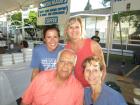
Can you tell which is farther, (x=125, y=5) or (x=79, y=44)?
(x=125, y=5)

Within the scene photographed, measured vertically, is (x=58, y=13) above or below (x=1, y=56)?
above

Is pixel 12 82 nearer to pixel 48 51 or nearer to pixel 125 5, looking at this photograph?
pixel 48 51

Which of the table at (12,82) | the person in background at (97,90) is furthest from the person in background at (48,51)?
the table at (12,82)

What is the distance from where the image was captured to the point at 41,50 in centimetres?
271

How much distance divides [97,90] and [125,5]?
514cm

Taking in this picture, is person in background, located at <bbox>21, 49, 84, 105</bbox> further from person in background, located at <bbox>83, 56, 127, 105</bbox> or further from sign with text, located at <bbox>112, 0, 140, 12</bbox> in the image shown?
sign with text, located at <bbox>112, 0, 140, 12</bbox>

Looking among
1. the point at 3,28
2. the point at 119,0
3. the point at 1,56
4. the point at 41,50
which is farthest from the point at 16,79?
the point at 3,28

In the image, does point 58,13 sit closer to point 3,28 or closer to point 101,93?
point 101,93

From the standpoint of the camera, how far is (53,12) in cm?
644

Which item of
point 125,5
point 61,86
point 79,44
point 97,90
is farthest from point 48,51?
point 125,5

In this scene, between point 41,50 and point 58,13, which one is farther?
point 58,13

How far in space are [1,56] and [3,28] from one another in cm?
1599

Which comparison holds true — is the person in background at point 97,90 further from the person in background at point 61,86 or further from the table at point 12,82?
the table at point 12,82

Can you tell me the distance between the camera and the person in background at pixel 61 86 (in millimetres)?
1976
